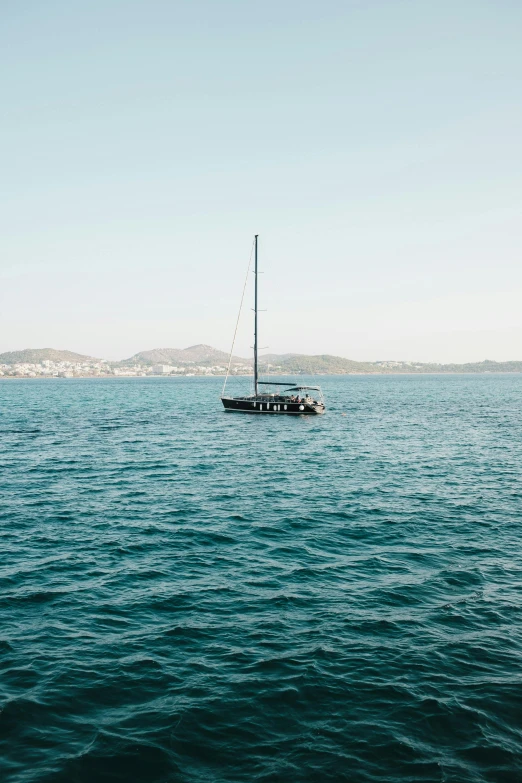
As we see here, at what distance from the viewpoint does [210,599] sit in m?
19.9

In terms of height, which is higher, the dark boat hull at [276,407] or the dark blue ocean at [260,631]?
the dark boat hull at [276,407]

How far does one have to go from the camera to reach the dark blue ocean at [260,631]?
12305 millimetres

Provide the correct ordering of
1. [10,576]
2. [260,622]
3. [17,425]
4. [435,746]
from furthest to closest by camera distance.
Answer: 1. [17,425]
2. [10,576]
3. [260,622]
4. [435,746]

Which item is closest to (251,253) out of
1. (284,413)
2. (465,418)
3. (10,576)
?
(284,413)

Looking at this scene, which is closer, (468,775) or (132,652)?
(468,775)

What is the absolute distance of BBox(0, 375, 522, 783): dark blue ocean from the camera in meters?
12.3

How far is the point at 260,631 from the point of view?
57.4ft

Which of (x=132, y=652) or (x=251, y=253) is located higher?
(x=251, y=253)

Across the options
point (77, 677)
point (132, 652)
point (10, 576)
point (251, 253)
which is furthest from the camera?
point (251, 253)

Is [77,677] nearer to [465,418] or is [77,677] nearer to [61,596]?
[61,596]

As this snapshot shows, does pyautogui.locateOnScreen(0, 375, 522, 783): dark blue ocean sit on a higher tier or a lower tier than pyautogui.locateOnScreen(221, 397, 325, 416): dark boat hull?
lower

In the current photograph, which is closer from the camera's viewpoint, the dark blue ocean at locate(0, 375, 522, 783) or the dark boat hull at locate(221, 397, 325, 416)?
the dark blue ocean at locate(0, 375, 522, 783)

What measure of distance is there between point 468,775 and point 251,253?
84.9 metres

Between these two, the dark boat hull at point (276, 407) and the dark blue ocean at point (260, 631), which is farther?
the dark boat hull at point (276, 407)
